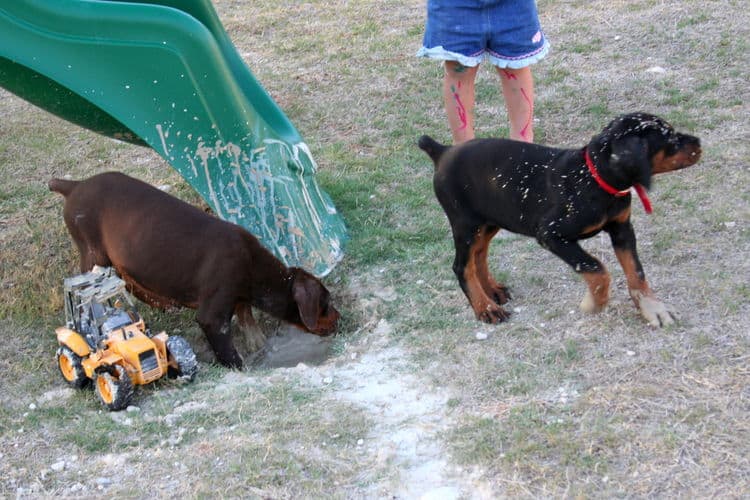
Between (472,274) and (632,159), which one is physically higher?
(632,159)

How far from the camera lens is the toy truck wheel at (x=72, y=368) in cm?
425

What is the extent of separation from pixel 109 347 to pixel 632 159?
253cm

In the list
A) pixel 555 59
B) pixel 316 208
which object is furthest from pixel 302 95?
pixel 316 208

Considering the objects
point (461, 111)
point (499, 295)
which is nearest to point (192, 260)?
point (499, 295)

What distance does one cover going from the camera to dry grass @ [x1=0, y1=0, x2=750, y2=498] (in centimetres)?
328

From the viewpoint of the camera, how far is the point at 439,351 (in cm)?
422

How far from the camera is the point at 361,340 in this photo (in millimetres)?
4617

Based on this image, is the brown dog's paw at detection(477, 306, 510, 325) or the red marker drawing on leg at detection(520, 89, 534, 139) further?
the red marker drawing on leg at detection(520, 89, 534, 139)

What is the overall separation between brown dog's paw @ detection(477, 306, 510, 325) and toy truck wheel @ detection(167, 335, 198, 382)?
1.41 m

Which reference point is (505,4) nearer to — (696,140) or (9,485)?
(696,140)

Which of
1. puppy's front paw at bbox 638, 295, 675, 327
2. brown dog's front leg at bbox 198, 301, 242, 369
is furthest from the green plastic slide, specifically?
puppy's front paw at bbox 638, 295, 675, 327

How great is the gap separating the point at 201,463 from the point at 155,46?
2.56 meters

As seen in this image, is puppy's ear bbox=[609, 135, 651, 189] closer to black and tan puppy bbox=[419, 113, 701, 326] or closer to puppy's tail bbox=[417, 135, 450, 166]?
black and tan puppy bbox=[419, 113, 701, 326]

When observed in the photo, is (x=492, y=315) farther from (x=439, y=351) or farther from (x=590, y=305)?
(x=590, y=305)
